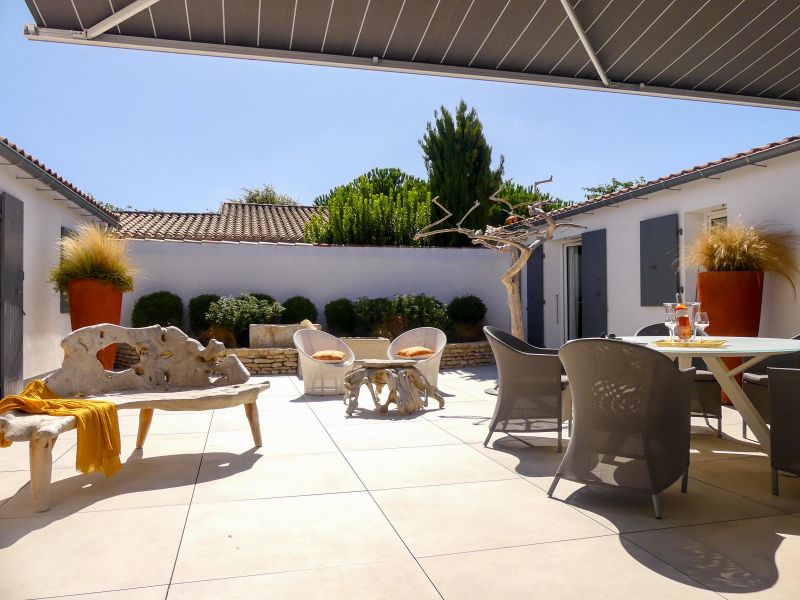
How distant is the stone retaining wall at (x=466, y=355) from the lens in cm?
1034

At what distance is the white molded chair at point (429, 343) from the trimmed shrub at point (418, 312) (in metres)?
2.82

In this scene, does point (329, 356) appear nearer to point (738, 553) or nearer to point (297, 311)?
point (297, 311)

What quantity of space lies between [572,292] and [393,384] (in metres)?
5.61

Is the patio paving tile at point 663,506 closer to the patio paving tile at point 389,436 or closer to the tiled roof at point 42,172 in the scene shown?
the patio paving tile at point 389,436

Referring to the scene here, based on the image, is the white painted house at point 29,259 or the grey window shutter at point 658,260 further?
the grey window shutter at point 658,260

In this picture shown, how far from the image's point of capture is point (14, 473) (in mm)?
3885

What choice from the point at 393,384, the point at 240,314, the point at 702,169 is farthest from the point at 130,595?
the point at 240,314

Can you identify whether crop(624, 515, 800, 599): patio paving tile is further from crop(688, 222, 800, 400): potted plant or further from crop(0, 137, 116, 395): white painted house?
crop(0, 137, 116, 395): white painted house

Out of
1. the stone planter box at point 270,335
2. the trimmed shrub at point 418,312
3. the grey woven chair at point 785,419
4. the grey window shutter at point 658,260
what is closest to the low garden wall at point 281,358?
the stone planter box at point 270,335

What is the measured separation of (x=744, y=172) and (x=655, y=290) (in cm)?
183

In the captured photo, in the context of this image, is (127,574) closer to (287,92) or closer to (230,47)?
(230,47)

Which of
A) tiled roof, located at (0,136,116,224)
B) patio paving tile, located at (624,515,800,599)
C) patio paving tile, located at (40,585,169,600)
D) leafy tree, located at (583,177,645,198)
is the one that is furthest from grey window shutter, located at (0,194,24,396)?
leafy tree, located at (583,177,645,198)

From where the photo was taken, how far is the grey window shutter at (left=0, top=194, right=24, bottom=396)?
6266mm

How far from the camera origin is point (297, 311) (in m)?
10.6
